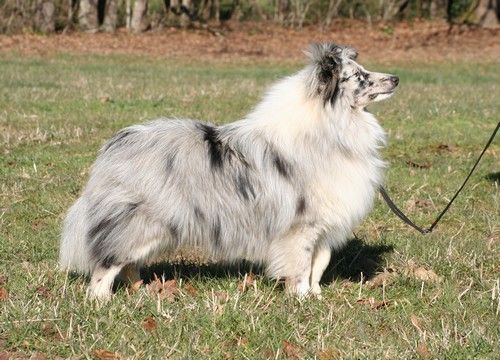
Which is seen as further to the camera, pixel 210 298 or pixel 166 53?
pixel 166 53

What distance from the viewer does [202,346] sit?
4.54m

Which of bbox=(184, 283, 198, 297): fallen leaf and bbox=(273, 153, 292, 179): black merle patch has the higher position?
bbox=(273, 153, 292, 179): black merle patch

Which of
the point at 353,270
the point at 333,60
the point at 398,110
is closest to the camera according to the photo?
the point at 333,60

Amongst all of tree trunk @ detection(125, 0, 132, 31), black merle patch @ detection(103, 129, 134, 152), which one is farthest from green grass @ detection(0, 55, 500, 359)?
tree trunk @ detection(125, 0, 132, 31)

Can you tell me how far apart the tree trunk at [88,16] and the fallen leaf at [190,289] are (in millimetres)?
24212

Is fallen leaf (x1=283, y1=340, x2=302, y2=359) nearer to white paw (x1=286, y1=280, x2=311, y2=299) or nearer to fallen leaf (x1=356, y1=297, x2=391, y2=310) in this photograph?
white paw (x1=286, y1=280, x2=311, y2=299)

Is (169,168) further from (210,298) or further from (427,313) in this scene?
(427,313)

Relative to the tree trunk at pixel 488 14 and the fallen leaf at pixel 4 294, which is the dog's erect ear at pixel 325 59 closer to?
the fallen leaf at pixel 4 294

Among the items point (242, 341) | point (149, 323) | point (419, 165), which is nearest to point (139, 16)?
point (419, 165)

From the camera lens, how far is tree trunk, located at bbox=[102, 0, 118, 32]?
28.8 metres

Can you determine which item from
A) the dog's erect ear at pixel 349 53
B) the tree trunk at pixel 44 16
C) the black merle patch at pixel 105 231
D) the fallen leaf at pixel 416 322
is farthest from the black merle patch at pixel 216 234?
the tree trunk at pixel 44 16

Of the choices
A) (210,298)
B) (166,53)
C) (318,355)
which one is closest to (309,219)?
(210,298)

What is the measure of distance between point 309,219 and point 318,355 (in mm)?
1162

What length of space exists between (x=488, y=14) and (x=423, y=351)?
29.7m
